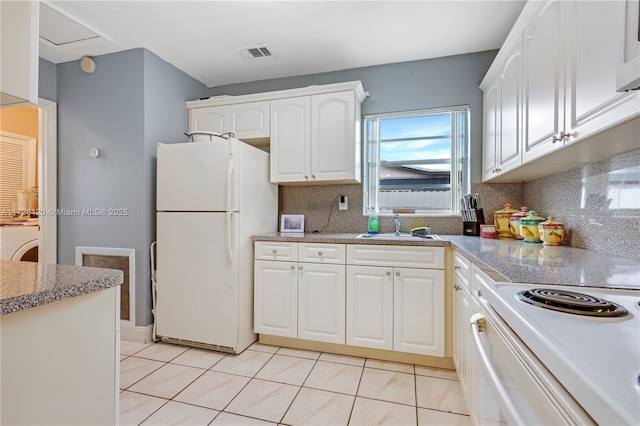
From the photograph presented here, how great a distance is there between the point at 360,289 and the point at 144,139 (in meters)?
2.26

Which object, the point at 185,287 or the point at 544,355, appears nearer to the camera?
the point at 544,355

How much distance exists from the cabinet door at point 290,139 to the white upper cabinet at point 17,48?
189 centimetres

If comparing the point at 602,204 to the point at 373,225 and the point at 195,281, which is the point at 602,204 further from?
the point at 195,281

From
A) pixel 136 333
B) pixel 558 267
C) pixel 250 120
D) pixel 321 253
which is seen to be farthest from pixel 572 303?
pixel 136 333

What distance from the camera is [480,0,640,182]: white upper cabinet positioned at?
1012 millimetres

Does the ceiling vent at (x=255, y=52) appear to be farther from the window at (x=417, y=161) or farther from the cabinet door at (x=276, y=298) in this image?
the cabinet door at (x=276, y=298)

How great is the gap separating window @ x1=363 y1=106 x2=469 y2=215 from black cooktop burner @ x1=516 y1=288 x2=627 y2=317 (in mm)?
2085

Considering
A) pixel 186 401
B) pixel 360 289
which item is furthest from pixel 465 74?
pixel 186 401

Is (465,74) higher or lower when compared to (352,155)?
higher

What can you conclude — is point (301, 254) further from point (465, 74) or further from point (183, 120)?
point (465, 74)

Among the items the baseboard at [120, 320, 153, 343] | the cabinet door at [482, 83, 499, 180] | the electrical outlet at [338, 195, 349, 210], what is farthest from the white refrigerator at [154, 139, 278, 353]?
the cabinet door at [482, 83, 499, 180]

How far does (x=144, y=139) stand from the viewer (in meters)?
2.61

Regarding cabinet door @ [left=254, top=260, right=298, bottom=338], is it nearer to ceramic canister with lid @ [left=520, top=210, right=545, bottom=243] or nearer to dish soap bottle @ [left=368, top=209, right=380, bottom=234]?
dish soap bottle @ [left=368, top=209, right=380, bottom=234]

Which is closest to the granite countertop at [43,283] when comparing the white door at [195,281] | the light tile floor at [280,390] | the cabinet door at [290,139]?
the light tile floor at [280,390]
